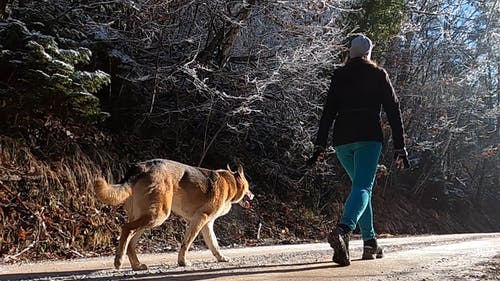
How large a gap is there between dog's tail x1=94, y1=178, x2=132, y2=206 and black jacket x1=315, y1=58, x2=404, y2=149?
2.53 m

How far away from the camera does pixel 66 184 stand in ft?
36.3

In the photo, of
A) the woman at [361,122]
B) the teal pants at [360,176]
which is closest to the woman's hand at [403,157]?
the woman at [361,122]

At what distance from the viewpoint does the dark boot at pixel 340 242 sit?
639 centimetres

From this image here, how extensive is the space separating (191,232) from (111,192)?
1382 millimetres

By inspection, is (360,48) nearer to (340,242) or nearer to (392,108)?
(392,108)

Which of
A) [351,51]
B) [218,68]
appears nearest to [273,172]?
[218,68]

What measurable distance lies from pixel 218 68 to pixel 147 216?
8314 millimetres

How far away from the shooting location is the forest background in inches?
415

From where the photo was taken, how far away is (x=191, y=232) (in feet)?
24.0

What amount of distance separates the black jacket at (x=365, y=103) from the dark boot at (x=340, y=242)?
3.48ft

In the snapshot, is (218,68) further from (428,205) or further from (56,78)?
(428,205)

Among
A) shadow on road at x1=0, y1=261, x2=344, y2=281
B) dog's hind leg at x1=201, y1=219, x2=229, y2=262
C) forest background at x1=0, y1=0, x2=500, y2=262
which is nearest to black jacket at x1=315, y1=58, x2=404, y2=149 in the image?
shadow on road at x1=0, y1=261, x2=344, y2=281

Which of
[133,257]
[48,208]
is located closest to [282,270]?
[133,257]

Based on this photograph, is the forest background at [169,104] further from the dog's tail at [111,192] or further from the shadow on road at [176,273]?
the dog's tail at [111,192]
